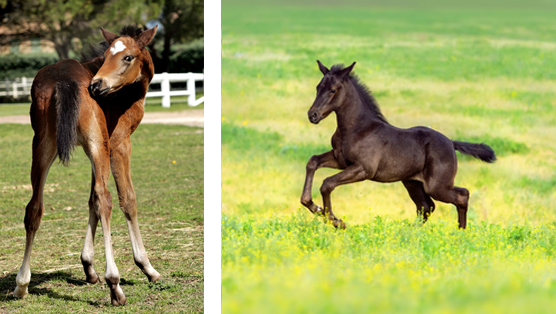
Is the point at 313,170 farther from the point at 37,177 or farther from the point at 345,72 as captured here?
the point at 37,177

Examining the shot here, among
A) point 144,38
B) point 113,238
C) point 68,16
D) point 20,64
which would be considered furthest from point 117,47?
point 20,64

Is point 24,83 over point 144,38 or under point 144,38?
under

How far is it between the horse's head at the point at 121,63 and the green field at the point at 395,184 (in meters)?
1.42

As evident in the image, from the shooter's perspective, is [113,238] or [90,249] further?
[113,238]

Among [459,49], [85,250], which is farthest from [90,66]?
[459,49]

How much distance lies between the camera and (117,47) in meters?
4.29

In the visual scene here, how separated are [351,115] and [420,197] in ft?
3.10

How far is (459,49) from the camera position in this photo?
44.7ft

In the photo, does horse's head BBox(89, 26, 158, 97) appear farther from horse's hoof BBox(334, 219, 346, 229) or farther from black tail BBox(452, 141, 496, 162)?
black tail BBox(452, 141, 496, 162)

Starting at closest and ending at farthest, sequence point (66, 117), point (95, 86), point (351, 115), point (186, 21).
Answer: point (66, 117) → point (95, 86) → point (351, 115) → point (186, 21)

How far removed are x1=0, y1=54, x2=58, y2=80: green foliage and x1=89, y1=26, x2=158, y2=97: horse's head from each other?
23.9 metres

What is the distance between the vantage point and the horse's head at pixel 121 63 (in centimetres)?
415

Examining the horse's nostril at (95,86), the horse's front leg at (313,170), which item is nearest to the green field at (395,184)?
the horse's front leg at (313,170)

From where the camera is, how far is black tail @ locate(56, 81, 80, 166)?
156 inches
